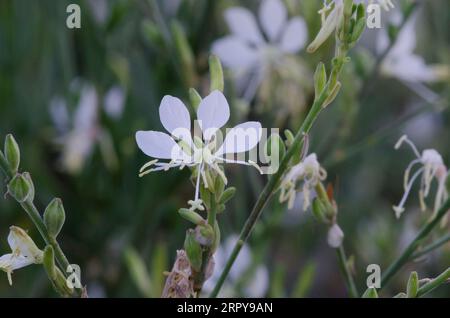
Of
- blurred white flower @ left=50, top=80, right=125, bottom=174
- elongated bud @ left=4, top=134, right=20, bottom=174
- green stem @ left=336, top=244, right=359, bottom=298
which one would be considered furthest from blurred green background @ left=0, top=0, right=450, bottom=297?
elongated bud @ left=4, top=134, right=20, bottom=174

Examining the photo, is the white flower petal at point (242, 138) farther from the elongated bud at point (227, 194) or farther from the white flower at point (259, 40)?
the white flower at point (259, 40)

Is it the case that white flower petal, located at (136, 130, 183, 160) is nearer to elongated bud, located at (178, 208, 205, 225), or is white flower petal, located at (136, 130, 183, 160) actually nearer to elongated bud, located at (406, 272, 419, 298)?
elongated bud, located at (178, 208, 205, 225)

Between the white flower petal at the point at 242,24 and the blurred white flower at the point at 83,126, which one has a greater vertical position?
the white flower petal at the point at 242,24

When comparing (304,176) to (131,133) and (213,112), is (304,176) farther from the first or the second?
(131,133)

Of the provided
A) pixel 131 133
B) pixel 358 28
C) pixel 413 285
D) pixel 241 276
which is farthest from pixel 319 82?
pixel 131 133

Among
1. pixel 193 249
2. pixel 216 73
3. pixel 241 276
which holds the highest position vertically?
pixel 216 73

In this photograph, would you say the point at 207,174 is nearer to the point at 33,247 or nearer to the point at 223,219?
the point at 33,247

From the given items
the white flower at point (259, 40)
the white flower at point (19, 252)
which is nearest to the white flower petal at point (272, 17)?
the white flower at point (259, 40)
